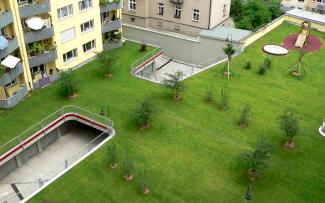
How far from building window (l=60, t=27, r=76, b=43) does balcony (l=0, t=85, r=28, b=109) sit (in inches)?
273

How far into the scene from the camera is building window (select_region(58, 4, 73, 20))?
40.7 meters

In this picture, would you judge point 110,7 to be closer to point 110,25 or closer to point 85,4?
point 110,25

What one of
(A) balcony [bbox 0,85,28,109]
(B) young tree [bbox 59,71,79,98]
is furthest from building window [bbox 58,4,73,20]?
(A) balcony [bbox 0,85,28,109]

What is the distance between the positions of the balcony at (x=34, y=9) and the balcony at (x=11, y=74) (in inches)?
190

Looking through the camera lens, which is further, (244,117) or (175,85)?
(175,85)

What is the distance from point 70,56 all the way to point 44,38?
16.8ft

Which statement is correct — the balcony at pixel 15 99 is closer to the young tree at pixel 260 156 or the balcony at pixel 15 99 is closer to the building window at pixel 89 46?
the building window at pixel 89 46

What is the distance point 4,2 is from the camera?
114ft

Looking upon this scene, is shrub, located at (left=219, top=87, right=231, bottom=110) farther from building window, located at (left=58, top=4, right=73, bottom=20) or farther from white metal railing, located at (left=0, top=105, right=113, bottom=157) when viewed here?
building window, located at (left=58, top=4, right=73, bottom=20)

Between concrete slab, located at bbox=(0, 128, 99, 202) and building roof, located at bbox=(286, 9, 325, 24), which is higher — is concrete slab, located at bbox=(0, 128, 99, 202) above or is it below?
below

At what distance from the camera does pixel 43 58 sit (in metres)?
40.0

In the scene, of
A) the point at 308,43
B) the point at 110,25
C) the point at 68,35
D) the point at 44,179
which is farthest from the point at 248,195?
the point at 308,43

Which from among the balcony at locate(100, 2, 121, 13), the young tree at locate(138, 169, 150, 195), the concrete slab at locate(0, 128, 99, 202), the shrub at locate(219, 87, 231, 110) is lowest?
the concrete slab at locate(0, 128, 99, 202)

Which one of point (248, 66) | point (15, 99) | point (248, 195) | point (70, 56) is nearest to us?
point (248, 195)
